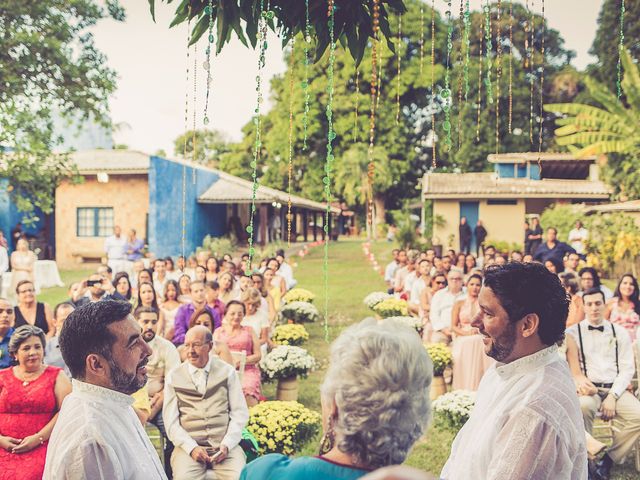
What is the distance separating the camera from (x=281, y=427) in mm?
4746

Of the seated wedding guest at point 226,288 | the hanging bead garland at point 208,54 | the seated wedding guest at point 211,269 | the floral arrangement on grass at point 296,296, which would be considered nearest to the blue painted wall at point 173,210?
the floral arrangement on grass at point 296,296

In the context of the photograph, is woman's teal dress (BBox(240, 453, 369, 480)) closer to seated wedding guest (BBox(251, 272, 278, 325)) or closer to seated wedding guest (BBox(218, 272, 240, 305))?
seated wedding guest (BBox(218, 272, 240, 305))

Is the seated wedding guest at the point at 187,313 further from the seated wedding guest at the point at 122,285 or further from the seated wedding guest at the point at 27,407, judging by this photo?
the seated wedding guest at the point at 27,407

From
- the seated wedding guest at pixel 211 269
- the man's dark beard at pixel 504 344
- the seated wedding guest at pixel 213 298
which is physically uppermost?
the man's dark beard at pixel 504 344

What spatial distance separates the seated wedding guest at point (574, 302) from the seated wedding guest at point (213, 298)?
4.16 metres

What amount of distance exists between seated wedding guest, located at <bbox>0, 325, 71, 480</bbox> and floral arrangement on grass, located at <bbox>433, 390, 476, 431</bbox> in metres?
3.02

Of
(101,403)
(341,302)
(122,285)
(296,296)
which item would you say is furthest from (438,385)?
(341,302)

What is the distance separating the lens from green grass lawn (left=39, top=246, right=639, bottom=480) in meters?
5.38

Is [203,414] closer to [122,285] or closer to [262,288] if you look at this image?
[122,285]

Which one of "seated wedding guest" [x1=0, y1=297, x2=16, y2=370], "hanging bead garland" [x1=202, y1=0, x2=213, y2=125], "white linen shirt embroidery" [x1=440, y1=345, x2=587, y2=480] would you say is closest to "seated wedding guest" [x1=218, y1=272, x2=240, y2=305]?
"seated wedding guest" [x1=0, y1=297, x2=16, y2=370]

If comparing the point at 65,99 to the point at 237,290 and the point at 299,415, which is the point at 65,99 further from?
the point at 299,415

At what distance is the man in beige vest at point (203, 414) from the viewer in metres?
4.36

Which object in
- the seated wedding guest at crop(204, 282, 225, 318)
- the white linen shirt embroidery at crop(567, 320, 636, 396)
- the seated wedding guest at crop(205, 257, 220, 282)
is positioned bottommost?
the white linen shirt embroidery at crop(567, 320, 636, 396)

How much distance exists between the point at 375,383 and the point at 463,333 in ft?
19.8
